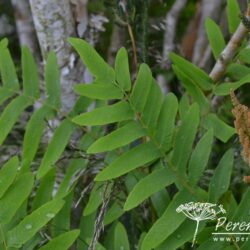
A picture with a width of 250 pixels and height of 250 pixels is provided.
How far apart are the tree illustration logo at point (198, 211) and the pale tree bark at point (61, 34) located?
68 cm

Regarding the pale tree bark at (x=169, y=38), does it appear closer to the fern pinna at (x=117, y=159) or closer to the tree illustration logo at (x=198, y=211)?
the fern pinna at (x=117, y=159)

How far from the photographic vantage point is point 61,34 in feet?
5.82

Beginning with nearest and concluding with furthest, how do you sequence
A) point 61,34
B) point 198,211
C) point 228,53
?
point 198,211, point 228,53, point 61,34

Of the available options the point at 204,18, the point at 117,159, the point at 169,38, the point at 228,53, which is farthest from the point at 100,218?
the point at 204,18

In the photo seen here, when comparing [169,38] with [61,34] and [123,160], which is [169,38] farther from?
[123,160]

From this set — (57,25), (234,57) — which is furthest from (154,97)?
(57,25)

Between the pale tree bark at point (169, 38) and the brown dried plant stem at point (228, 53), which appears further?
the pale tree bark at point (169, 38)

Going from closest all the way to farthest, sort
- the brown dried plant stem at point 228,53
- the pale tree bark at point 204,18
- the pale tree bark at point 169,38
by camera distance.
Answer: the brown dried plant stem at point 228,53 < the pale tree bark at point 169,38 < the pale tree bark at point 204,18

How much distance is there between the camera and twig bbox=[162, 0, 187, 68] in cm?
230

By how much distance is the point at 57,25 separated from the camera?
5.78ft

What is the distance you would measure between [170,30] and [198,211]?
129 cm

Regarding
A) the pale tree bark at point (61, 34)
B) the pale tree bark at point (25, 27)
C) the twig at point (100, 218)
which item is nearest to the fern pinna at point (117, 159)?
the twig at point (100, 218)

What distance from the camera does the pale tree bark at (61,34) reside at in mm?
1738

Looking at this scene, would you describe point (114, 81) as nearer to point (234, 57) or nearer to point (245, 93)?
point (234, 57)
